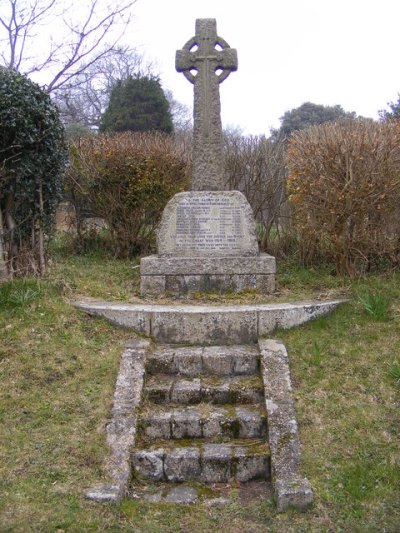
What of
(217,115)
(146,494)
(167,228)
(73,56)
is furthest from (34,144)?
(73,56)

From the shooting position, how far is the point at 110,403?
17.8 ft

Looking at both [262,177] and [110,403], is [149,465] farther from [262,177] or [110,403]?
[262,177]

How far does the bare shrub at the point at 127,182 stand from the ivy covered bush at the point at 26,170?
257 centimetres

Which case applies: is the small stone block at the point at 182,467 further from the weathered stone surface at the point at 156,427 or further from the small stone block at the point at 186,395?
the small stone block at the point at 186,395

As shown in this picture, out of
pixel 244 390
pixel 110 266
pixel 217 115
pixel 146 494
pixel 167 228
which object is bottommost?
pixel 146 494

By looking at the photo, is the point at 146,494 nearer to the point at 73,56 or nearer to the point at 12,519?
the point at 12,519

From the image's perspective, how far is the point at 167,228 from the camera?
26.5 ft

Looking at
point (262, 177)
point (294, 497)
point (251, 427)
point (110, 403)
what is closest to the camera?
point (294, 497)

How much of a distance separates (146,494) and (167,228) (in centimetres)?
411

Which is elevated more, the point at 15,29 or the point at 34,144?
the point at 15,29

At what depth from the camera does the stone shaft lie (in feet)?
27.5

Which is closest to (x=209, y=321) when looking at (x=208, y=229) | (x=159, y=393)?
(x=159, y=393)

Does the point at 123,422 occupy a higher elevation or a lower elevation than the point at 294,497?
higher

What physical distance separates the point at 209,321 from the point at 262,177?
5098 millimetres
